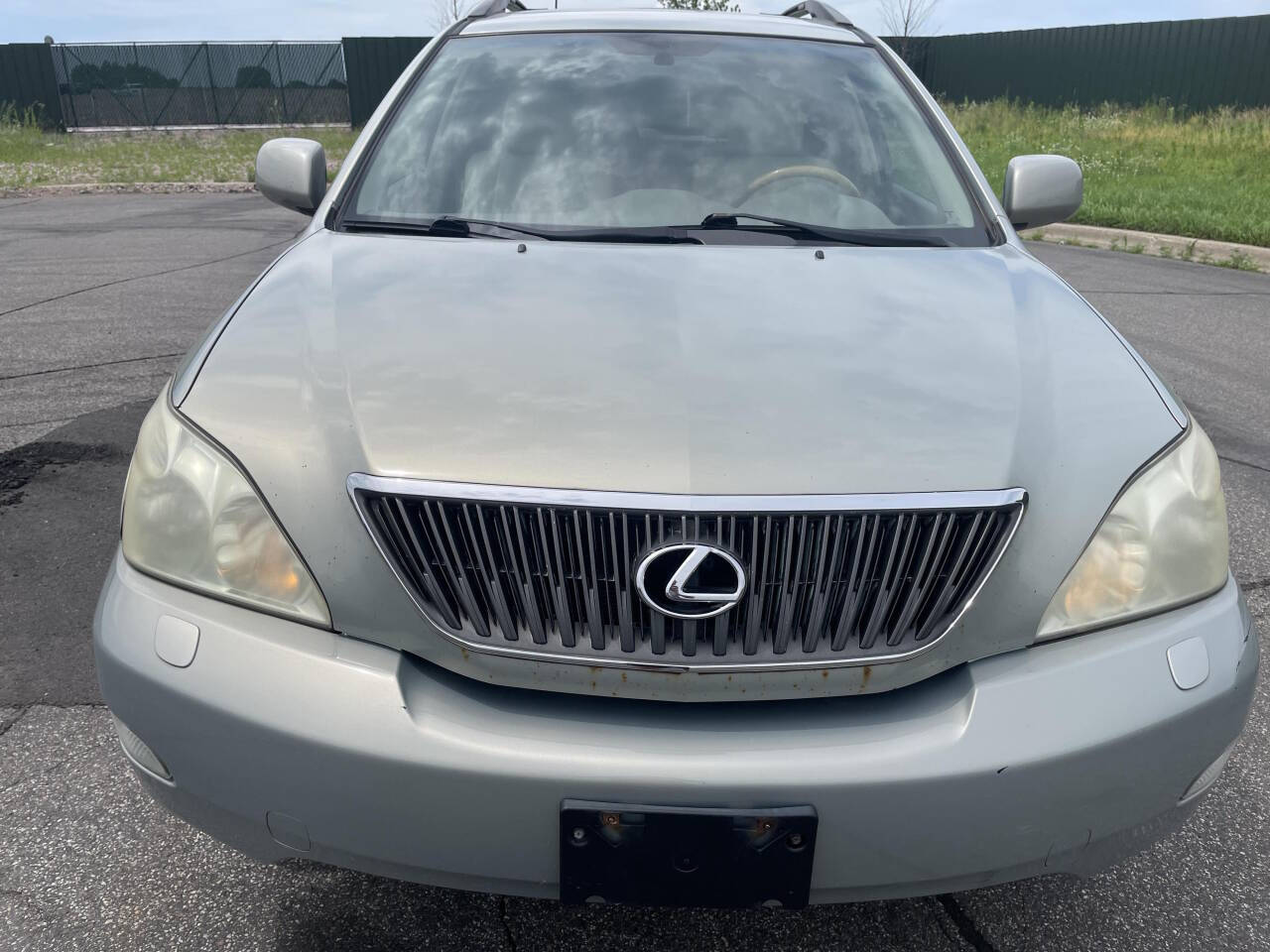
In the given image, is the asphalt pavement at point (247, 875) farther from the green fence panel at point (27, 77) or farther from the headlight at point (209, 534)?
the green fence panel at point (27, 77)

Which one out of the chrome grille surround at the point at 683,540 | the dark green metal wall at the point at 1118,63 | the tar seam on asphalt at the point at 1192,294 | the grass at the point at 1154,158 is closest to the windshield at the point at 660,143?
the chrome grille surround at the point at 683,540

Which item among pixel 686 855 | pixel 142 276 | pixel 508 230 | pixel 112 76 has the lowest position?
pixel 142 276

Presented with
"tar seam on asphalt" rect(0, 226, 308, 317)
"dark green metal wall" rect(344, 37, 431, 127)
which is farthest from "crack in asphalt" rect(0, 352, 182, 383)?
"dark green metal wall" rect(344, 37, 431, 127)

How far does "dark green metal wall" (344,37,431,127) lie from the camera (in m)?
28.6

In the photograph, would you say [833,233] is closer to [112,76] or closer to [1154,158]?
[1154,158]

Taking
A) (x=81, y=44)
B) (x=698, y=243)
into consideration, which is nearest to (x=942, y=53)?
(x=81, y=44)

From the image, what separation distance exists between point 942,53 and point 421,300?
29.6m

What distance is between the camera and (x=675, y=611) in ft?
4.57

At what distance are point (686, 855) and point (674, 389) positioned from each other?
68 centimetres

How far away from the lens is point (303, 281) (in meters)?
2.05

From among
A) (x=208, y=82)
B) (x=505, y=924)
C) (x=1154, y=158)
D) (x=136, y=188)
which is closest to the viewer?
(x=505, y=924)

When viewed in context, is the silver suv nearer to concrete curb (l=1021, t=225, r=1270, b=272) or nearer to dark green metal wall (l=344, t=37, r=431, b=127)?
concrete curb (l=1021, t=225, r=1270, b=272)

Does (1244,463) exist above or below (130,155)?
above

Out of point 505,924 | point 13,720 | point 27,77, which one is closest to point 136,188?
point 13,720
